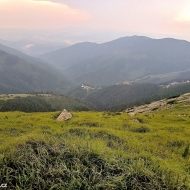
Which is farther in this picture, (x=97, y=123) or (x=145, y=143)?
(x=97, y=123)

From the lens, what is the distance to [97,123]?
85.3ft

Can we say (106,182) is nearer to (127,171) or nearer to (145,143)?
(127,171)

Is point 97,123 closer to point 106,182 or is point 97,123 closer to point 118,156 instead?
point 118,156

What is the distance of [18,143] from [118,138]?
8.48 meters

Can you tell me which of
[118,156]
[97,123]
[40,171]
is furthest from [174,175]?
[97,123]

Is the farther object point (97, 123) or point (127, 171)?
point (97, 123)

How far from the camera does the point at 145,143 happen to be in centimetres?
1853

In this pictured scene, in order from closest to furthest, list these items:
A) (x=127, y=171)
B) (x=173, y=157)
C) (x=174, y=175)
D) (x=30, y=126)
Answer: (x=127, y=171), (x=174, y=175), (x=173, y=157), (x=30, y=126)

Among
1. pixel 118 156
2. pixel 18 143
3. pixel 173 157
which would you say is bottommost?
pixel 173 157

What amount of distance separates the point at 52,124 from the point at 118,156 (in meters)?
13.8

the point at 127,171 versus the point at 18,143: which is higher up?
the point at 18,143

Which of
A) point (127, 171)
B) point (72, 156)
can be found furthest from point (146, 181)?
point (72, 156)

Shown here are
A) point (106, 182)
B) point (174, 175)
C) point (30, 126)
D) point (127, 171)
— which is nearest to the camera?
point (106, 182)

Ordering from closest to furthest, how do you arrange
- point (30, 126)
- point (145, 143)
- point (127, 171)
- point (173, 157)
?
point (127, 171) < point (173, 157) < point (145, 143) < point (30, 126)
